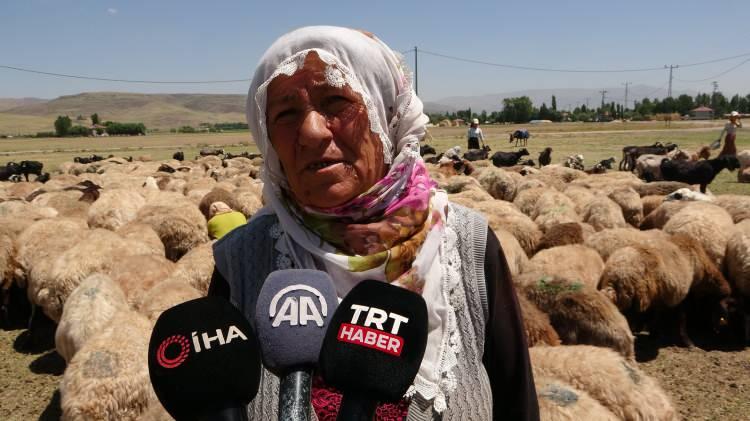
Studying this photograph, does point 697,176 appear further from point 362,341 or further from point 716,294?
point 362,341

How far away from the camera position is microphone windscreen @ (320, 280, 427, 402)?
0.86 m

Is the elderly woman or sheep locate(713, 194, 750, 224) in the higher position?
the elderly woman

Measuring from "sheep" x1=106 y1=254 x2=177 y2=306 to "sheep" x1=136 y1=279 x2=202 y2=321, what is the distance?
0.33 metres

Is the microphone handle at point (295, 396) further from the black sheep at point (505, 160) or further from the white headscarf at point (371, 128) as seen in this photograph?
the black sheep at point (505, 160)

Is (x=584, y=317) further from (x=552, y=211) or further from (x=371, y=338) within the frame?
(x=371, y=338)

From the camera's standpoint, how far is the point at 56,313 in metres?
6.10

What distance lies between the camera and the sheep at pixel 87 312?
4773mm

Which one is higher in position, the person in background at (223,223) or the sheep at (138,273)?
the person in background at (223,223)

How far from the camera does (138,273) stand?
5.83m

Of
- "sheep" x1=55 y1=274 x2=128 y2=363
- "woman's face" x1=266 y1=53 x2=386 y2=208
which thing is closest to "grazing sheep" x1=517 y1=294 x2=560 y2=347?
"woman's face" x1=266 y1=53 x2=386 y2=208

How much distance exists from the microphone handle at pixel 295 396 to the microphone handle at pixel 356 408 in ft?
0.19

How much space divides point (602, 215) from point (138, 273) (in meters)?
7.27

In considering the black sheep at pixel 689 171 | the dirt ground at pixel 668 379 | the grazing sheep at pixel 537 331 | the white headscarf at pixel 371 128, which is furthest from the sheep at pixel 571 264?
the black sheep at pixel 689 171

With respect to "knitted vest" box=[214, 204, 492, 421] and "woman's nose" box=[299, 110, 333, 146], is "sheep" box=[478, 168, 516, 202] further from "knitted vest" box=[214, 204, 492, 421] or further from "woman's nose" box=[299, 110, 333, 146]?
"woman's nose" box=[299, 110, 333, 146]
